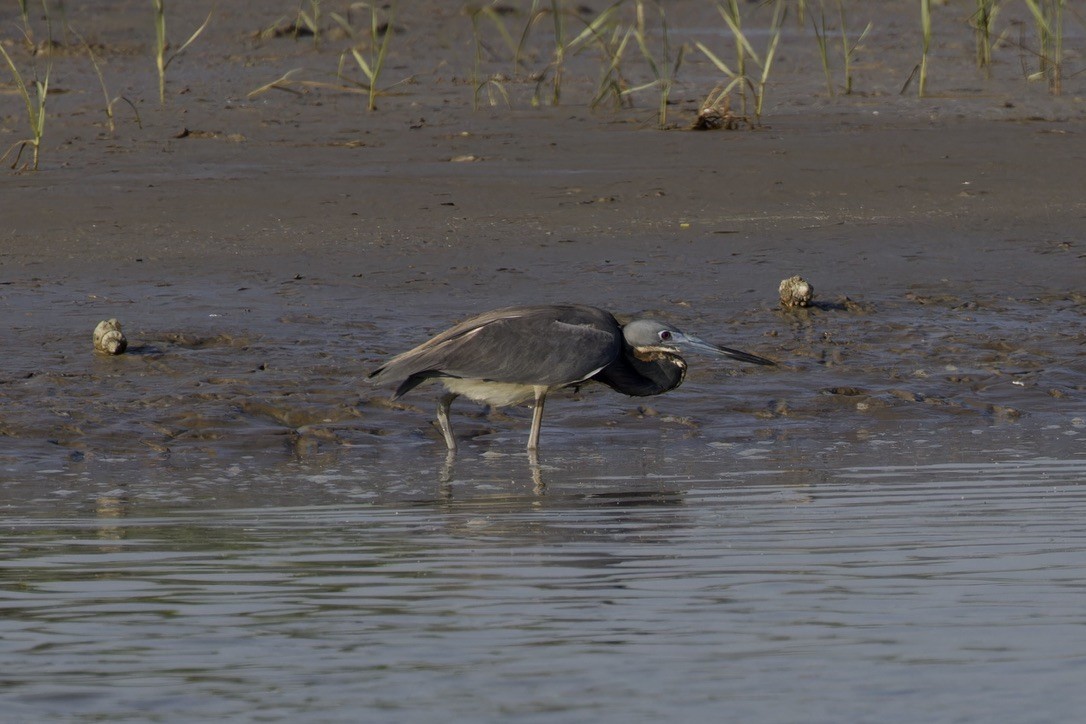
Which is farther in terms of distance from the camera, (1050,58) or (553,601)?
(1050,58)

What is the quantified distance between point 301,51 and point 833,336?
8.24 m

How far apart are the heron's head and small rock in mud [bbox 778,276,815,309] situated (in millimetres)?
1586

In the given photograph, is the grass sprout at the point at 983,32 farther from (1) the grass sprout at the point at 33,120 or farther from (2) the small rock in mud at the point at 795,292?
(1) the grass sprout at the point at 33,120

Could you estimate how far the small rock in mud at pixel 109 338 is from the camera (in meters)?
8.34

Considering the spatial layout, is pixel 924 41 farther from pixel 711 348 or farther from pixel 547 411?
pixel 547 411

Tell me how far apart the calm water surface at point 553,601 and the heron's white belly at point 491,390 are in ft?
3.45

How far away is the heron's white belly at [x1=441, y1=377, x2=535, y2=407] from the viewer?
770cm

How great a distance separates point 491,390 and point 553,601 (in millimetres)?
3222

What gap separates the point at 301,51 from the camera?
53.8 feet

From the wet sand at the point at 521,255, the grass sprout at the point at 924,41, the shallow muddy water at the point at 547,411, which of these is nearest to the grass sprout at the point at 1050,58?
the wet sand at the point at 521,255

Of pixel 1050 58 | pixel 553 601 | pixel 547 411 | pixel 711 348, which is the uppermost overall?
pixel 1050 58

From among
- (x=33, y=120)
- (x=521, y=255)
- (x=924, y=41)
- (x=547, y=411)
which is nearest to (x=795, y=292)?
(x=521, y=255)

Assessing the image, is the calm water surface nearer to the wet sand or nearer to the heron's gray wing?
the heron's gray wing

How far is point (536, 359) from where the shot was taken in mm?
7570
